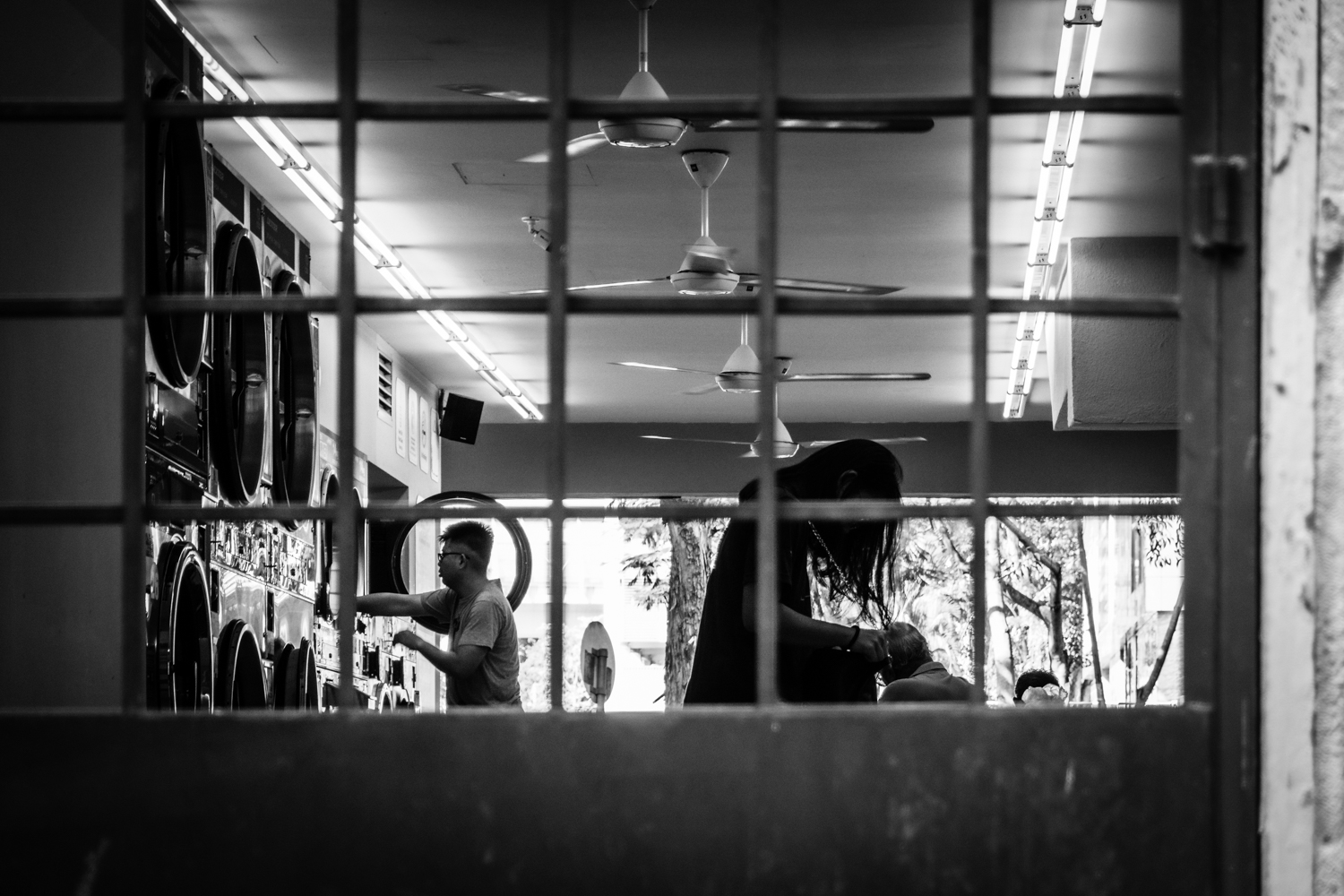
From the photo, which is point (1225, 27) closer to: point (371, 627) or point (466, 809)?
point (466, 809)

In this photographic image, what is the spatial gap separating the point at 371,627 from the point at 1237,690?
8.84 meters

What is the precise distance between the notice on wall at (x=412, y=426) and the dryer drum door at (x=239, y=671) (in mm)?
4500

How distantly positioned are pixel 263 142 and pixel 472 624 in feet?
7.80

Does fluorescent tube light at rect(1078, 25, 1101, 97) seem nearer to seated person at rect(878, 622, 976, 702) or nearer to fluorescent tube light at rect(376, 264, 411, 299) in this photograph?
seated person at rect(878, 622, 976, 702)

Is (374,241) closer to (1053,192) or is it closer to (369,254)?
(369,254)

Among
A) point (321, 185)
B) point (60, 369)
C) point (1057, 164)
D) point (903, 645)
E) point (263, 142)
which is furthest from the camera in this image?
point (321, 185)

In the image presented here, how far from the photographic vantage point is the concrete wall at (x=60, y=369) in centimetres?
420

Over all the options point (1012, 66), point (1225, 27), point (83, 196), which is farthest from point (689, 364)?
point (1225, 27)

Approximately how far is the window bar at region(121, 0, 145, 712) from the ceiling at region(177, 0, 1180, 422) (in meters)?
3.66

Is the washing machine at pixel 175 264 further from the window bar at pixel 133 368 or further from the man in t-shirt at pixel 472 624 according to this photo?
the window bar at pixel 133 368

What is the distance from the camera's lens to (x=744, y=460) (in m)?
14.7

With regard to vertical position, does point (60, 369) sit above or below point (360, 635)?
above

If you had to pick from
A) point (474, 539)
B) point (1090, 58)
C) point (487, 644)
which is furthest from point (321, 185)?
point (1090, 58)

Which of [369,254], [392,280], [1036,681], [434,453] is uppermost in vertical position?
[369,254]
